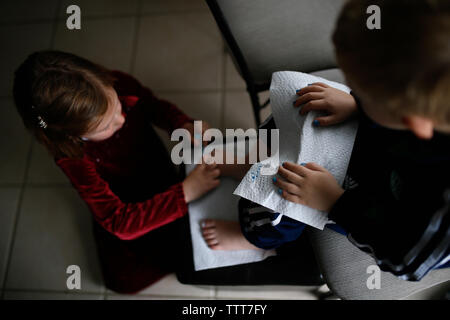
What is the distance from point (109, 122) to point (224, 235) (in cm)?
38

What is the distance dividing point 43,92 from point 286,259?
0.66 metres

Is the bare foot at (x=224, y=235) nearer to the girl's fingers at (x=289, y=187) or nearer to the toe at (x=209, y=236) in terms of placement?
the toe at (x=209, y=236)

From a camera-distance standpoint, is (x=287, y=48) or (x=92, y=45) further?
(x=92, y=45)

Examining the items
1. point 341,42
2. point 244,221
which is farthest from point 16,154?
point 341,42

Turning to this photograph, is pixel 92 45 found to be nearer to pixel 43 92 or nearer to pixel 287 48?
pixel 43 92

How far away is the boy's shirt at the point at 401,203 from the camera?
1.55 feet

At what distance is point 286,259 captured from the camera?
2.63 ft

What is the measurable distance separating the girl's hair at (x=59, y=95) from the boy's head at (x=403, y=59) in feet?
1.67

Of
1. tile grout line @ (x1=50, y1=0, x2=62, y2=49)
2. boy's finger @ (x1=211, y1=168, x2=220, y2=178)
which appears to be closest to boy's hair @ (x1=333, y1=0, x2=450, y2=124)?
boy's finger @ (x1=211, y1=168, x2=220, y2=178)

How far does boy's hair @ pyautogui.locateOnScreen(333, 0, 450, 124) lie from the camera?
35 cm

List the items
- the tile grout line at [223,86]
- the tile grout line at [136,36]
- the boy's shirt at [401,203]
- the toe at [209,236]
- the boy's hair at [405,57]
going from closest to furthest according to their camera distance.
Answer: the boy's hair at [405,57] < the boy's shirt at [401,203] < the toe at [209,236] < the tile grout line at [223,86] < the tile grout line at [136,36]

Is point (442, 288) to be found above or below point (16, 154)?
below

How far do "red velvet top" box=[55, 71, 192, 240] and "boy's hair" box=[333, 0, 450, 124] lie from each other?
1.80ft

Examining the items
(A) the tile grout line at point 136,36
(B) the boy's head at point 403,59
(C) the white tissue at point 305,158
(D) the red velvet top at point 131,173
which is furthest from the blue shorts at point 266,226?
(A) the tile grout line at point 136,36
